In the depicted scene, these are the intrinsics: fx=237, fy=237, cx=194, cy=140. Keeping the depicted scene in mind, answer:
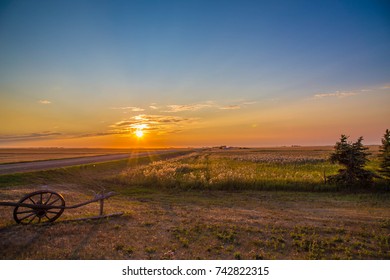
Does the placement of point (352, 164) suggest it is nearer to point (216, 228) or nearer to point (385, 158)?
point (385, 158)

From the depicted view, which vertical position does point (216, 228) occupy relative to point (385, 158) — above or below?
below

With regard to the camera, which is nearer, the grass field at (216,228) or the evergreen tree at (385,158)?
the grass field at (216,228)

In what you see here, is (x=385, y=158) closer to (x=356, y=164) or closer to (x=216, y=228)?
(x=356, y=164)

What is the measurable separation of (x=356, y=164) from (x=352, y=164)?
13.0 inches

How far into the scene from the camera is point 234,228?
33.0 ft

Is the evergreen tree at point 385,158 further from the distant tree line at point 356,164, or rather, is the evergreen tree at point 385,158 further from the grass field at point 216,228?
the grass field at point 216,228

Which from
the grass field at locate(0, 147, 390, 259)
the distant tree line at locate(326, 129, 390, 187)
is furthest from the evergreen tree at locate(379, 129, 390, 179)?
the grass field at locate(0, 147, 390, 259)

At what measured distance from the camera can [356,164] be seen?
20625 mm

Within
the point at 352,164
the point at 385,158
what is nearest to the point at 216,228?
the point at 352,164

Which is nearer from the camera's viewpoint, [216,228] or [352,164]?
[216,228]

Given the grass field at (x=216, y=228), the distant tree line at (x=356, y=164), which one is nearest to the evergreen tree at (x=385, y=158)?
the distant tree line at (x=356, y=164)

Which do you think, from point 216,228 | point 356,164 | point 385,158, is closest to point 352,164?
point 356,164

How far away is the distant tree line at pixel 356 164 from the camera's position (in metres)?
20.2
